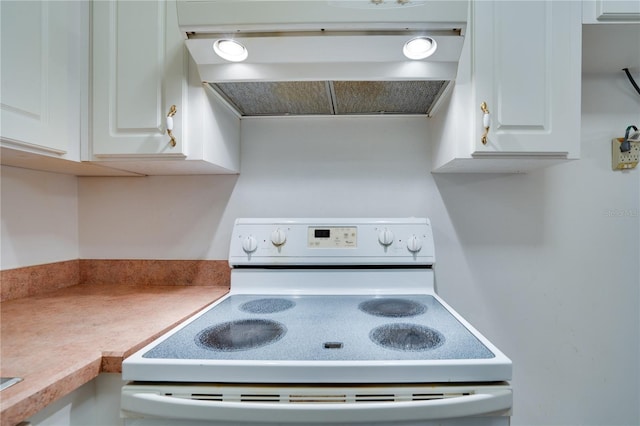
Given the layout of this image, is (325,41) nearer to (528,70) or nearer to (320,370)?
(528,70)

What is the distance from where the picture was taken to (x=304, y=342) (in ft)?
2.33

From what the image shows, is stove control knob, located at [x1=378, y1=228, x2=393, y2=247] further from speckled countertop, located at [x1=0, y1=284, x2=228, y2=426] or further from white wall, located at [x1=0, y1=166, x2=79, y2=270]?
white wall, located at [x1=0, y1=166, x2=79, y2=270]

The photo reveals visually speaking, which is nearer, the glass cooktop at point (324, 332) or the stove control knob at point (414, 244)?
the glass cooktop at point (324, 332)

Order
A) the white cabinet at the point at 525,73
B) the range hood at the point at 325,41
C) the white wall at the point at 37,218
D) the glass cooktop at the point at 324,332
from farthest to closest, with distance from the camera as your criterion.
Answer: the white wall at the point at 37,218, the white cabinet at the point at 525,73, the range hood at the point at 325,41, the glass cooktop at the point at 324,332

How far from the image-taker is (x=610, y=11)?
0.92 meters

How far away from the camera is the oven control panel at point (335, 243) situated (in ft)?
3.72

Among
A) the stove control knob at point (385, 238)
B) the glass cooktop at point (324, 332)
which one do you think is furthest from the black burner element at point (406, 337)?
the stove control knob at point (385, 238)

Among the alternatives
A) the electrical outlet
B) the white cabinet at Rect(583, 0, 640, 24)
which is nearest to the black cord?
the electrical outlet

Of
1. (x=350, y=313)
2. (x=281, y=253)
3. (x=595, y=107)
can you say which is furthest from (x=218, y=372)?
(x=595, y=107)

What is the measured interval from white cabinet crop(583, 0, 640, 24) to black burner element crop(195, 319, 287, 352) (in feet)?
4.39

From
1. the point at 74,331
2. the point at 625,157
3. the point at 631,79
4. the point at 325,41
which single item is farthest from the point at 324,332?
the point at 631,79

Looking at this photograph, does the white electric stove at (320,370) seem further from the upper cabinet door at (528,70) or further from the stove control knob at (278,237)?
the upper cabinet door at (528,70)

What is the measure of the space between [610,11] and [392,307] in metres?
1.17

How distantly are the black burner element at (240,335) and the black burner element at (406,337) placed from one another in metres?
0.26
